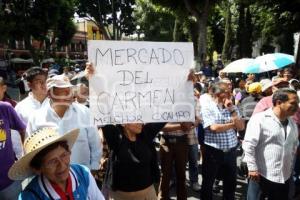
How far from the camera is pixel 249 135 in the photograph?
154 inches

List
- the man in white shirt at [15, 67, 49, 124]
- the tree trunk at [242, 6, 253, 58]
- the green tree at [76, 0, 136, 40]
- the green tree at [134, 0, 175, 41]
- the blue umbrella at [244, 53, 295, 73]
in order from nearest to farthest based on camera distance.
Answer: the man in white shirt at [15, 67, 49, 124]
the blue umbrella at [244, 53, 295, 73]
the tree trunk at [242, 6, 253, 58]
the green tree at [134, 0, 175, 41]
the green tree at [76, 0, 136, 40]

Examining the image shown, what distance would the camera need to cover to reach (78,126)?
347 cm

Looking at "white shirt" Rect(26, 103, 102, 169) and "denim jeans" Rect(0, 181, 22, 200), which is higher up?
"white shirt" Rect(26, 103, 102, 169)

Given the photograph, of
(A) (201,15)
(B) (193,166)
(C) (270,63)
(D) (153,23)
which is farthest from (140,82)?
(D) (153,23)

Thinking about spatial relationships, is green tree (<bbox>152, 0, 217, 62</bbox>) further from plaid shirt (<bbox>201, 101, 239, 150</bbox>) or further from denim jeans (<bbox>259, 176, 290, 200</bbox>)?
denim jeans (<bbox>259, 176, 290, 200</bbox>)

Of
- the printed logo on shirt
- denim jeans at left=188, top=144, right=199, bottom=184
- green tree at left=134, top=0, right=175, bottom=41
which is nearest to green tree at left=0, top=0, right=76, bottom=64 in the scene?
Result: green tree at left=134, top=0, right=175, bottom=41

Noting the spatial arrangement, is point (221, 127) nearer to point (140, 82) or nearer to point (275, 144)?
point (275, 144)

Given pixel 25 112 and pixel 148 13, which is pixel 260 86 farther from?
pixel 148 13

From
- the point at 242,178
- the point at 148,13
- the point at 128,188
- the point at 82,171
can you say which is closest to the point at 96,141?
the point at 128,188

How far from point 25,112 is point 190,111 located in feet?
5.77

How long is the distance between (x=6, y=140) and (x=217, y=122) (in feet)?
7.27

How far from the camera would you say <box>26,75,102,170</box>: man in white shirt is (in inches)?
136

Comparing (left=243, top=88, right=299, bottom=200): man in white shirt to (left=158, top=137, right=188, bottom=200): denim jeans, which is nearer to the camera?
(left=243, top=88, right=299, bottom=200): man in white shirt

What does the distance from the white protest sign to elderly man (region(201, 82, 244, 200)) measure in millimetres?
1076
